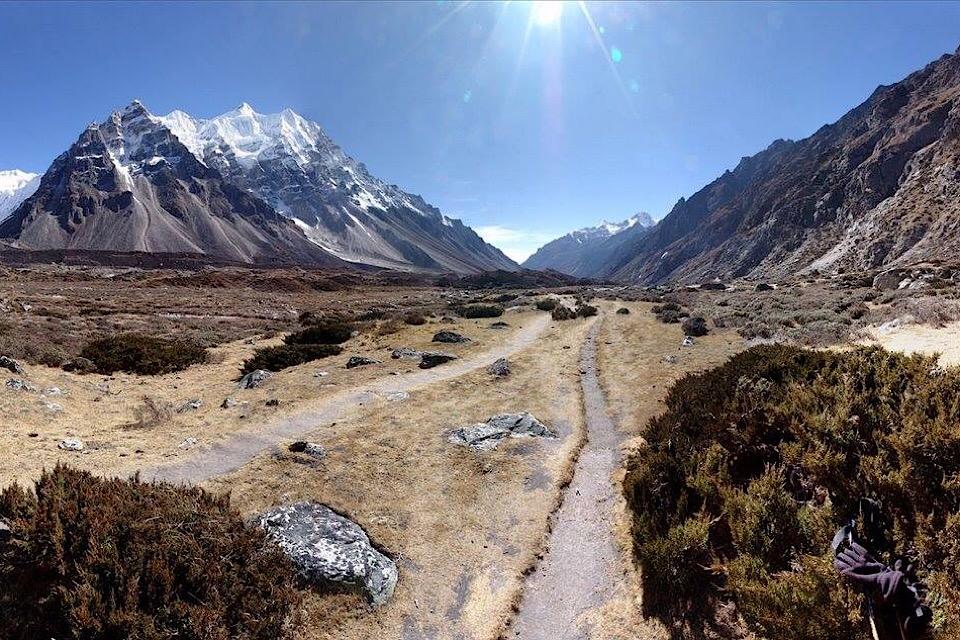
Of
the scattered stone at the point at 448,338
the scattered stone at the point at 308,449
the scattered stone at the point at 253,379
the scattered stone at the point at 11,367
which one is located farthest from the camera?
the scattered stone at the point at 448,338

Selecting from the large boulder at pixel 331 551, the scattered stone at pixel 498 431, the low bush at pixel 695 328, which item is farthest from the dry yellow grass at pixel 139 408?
the low bush at pixel 695 328

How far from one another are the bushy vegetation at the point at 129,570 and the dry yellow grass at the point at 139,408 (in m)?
4.10

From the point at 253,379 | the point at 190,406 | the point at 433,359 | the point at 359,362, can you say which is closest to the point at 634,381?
the point at 433,359

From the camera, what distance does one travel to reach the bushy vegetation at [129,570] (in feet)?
18.1

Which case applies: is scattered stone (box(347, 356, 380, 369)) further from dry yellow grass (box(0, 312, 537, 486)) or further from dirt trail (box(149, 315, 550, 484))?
dirt trail (box(149, 315, 550, 484))

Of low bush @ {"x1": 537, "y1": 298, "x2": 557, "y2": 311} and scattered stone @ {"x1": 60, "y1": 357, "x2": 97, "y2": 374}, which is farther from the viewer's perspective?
low bush @ {"x1": 537, "y1": 298, "x2": 557, "y2": 311}

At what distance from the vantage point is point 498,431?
14062mm

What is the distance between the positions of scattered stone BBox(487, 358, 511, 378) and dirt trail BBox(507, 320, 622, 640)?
805cm

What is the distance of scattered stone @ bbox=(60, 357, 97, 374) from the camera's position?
20094 mm

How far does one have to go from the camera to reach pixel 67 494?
7.00 metres

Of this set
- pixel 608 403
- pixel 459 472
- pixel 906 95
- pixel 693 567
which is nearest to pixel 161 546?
pixel 459 472

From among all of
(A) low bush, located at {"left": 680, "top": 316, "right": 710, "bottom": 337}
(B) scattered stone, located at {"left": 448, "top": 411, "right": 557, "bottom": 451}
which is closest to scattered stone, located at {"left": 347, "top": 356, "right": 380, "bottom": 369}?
(B) scattered stone, located at {"left": 448, "top": 411, "right": 557, "bottom": 451}

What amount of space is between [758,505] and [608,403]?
397 inches

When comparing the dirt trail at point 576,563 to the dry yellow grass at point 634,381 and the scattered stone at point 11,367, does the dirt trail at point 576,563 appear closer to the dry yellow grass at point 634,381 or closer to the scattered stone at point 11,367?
the dry yellow grass at point 634,381
